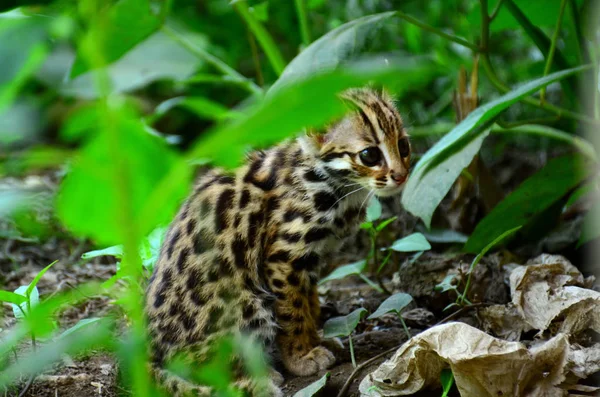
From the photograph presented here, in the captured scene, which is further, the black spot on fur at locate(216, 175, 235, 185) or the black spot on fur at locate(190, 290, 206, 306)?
the black spot on fur at locate(216, 175, 235, 185)

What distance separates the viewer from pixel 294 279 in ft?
10.6

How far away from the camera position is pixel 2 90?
129 centimetres

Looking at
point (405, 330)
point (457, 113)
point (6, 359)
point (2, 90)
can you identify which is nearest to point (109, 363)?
point (6, 359)

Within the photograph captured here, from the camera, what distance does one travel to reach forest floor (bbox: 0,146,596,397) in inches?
114

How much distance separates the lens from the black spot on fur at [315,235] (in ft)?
10.7

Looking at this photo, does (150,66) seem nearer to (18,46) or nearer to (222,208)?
(222,208)

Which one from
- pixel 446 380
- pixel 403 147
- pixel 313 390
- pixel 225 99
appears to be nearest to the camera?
pixel 446 380

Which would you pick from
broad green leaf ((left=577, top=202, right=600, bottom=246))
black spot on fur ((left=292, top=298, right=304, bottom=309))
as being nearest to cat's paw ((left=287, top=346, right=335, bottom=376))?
black spot on fur ((left=292, top=298, right=304, bottom=309))

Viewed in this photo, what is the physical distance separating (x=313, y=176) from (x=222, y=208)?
414 mm

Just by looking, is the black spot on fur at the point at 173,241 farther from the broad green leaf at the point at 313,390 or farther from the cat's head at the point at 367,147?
the broad green leaf at the point at 313,390

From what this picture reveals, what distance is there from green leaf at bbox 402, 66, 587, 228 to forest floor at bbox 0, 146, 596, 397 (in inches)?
14.6

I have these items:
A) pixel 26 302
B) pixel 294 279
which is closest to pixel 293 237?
pixel 294 279

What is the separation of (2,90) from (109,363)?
6.35 ft

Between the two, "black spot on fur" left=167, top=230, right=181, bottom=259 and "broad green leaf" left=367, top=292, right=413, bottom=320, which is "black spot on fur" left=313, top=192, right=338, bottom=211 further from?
"black spot on fur" left=167, top=230, right=181, bottom=259
